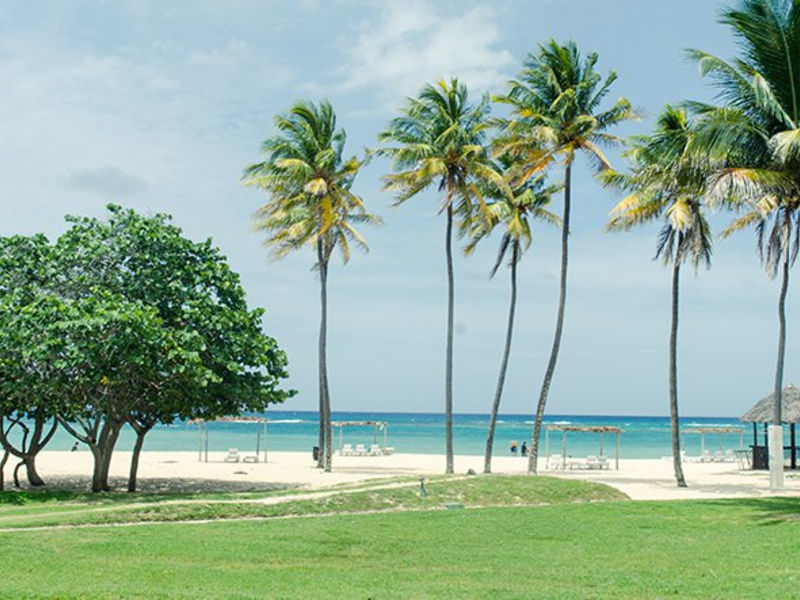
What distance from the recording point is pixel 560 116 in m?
26.0

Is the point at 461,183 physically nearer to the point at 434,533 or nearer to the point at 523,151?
the point at 523,151

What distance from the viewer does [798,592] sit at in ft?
29.5

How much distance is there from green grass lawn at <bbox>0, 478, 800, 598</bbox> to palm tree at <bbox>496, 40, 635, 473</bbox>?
1149 centimetres

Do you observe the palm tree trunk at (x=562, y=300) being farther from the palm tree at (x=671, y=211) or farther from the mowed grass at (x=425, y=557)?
the mowed grass at (x=425, y=557)

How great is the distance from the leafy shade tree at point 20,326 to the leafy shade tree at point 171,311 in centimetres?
78

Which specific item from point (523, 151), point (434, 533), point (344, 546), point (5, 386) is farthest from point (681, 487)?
point (5, 386)

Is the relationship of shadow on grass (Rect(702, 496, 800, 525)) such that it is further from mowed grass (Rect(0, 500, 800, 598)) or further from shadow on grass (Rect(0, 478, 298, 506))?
shadow on grass (Rect(0, 478, 298, 506))

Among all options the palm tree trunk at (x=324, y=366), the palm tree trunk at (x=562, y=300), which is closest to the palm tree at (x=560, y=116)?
the palm tree trunk at (x=562, y=300)

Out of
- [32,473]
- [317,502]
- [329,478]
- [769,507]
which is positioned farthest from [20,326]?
[769,507]

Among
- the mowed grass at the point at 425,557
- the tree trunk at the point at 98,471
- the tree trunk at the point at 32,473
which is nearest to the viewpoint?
the mowed grass at the point at 425,557

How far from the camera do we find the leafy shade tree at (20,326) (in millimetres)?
19172

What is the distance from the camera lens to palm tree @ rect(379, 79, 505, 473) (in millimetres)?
27219

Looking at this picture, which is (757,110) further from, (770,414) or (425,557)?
(770,414)

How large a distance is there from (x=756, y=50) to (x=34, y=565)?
15168mm
